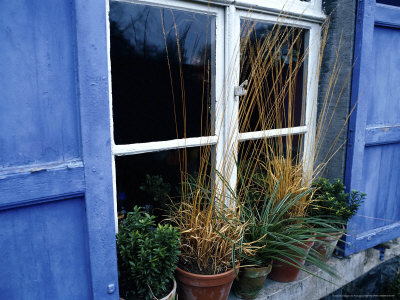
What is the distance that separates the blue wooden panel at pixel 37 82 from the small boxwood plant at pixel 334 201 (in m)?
1.54

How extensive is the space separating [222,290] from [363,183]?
1381 mm

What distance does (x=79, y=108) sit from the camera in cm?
116

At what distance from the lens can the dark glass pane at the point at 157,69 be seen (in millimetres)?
1608

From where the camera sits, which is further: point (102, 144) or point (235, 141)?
point (235, 141)

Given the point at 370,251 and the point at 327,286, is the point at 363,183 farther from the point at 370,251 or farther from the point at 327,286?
the point at 327,286

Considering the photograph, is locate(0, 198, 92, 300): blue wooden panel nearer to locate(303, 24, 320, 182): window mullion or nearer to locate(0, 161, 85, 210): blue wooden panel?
locate(0, 161, 85, 210): blue wooden panel

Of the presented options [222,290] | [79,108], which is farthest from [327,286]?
[79,108]

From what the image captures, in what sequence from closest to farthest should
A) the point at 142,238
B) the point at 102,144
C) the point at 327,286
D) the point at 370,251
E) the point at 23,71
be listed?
the point at 23,71 < the point at 102,144 < the point at 142,238 < the point at 327,286 < the point at 370,251

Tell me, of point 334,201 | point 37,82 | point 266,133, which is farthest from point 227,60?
point 334,201

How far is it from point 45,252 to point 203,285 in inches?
29.6

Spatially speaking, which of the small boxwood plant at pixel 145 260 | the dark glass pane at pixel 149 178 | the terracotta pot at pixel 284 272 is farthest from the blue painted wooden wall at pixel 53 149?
the terracotta pot at pixel 284 272

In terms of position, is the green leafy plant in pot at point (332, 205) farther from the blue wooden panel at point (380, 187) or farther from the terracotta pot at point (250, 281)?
the terracotta pot at point (250, 281)

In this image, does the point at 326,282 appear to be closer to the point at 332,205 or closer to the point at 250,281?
the point at 332,205

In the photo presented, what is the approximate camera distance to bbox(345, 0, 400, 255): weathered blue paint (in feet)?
6.75
